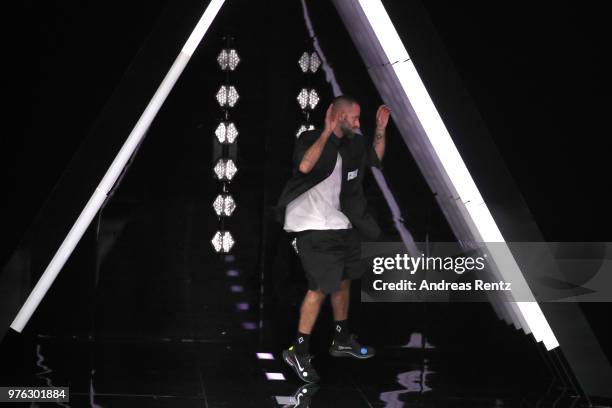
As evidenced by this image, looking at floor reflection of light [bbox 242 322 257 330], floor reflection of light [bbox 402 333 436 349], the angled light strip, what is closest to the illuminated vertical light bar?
the angled light strip

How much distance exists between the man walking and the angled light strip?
33 cm

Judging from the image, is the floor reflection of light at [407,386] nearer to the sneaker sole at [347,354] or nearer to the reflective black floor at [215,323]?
the reflective black floor at [215,323]

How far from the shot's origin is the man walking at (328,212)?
595 centimetres

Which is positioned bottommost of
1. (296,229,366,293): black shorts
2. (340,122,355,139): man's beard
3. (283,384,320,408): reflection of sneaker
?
(283,384,320,408): reflection of sneaker

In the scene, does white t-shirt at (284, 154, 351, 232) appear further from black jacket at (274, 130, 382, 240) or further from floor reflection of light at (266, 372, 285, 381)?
floor reflection of light at (266, 372, 285, 381)

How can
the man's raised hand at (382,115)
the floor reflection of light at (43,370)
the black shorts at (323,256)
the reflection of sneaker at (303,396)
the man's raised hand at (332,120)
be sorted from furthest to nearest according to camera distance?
1. the man's raised hand at (382,115)
2. the black shorts at (323,256)
3. the man's raised hand at (332,120)
4. the floor reflection of light at (43,370)
5. the reflection of sneaker at (303,396)

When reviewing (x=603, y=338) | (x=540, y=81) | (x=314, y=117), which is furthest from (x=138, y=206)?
(x=603, y=338)

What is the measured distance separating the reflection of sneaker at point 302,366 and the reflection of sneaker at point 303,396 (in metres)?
0.08

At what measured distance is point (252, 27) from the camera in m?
6.93

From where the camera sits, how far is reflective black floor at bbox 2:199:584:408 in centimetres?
651

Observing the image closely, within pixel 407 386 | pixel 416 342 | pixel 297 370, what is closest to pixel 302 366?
pixel 297 370

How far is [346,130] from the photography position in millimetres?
6039

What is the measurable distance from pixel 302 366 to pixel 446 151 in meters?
1.62

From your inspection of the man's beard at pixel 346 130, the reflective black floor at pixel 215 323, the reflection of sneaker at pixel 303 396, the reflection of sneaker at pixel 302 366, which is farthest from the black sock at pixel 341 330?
the man's beard at pixel 346 130
